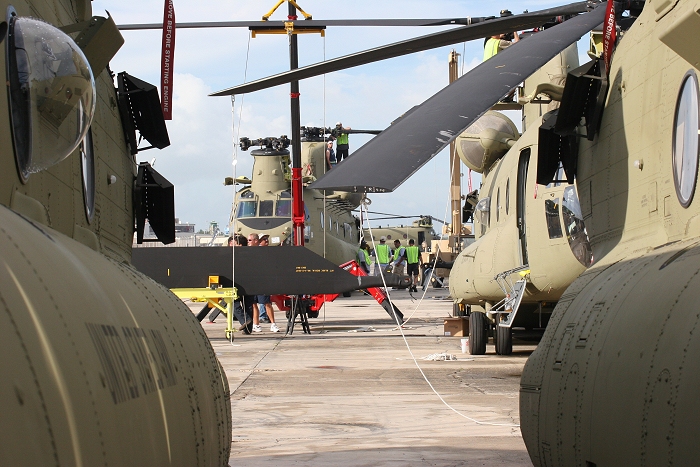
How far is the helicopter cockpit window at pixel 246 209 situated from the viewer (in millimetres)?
23344

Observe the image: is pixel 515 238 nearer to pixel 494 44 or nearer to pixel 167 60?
pixel 494 44

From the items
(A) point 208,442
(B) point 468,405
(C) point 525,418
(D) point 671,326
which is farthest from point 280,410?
(D) point 671,326

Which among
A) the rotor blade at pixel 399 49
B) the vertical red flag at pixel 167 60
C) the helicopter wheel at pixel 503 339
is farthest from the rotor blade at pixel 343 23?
the helicopter wheel at pixel 503 339

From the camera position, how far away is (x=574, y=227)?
7801 millimetres

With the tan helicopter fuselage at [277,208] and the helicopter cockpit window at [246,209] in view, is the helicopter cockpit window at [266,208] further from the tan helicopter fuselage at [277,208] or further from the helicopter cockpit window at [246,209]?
the helicopter cockpit window at [246,209]

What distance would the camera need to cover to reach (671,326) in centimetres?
264

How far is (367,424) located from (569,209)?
295 centimetres

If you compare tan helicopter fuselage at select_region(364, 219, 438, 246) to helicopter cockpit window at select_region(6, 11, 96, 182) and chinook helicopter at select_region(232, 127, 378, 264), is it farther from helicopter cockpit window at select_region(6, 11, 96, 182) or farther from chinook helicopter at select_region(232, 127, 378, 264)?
helicopter cockpit window at select_region(6, 11, 96, 182)

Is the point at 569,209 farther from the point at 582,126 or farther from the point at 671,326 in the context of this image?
the point at 671,326

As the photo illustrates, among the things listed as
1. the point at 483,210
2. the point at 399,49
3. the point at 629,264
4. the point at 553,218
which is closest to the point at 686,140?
the point at 629,264

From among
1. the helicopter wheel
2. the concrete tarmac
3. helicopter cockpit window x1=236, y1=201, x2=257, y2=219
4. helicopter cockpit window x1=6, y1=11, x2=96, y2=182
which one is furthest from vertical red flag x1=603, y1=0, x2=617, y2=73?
helicopter cockpit window x1=236, y1=201, x2=257, y2=219

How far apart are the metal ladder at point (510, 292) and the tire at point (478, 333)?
2.32 feet

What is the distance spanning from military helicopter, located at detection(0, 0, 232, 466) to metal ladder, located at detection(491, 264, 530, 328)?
5.56 metres

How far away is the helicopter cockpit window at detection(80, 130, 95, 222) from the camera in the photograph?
11.5 ft
